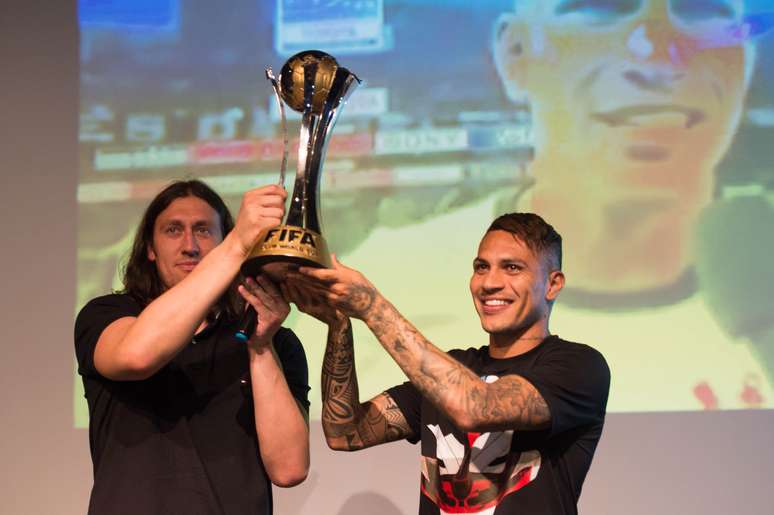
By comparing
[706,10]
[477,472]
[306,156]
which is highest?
[706,10]

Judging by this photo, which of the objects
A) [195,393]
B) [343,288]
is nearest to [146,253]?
[195,393]

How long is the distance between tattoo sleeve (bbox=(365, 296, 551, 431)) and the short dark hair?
39 cm

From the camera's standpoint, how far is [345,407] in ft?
6.40

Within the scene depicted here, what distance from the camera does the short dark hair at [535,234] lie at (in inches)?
77.9

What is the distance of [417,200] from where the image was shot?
302 centimetres

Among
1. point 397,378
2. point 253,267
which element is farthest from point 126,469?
point 397,378

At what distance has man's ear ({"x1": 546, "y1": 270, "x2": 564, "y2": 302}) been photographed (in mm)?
1979

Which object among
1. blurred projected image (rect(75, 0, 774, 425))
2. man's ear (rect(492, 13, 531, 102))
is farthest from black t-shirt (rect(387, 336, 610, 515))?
man's ear (rect(492, 13, 531, 102))

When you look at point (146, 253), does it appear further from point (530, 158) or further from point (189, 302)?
point (530, 158)

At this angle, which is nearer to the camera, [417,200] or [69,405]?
[417,200]

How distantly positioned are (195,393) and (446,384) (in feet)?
1.65

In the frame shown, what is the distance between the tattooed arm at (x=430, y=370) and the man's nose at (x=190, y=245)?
0.40 metres

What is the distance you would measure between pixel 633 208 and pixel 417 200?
26.3 inches

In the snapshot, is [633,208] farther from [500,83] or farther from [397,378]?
[397,378]
